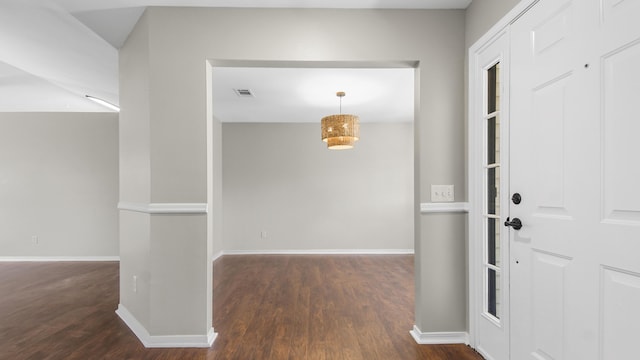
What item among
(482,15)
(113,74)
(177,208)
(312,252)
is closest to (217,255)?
(312,252)

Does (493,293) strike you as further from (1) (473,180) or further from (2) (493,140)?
(2) (493,140)

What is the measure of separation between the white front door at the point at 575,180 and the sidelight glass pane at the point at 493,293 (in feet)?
0.70

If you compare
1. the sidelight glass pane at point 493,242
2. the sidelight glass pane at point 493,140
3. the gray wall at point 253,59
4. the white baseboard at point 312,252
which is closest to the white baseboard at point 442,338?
the gray wall at point 253,59

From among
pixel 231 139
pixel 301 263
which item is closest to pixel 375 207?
pixel 301 263

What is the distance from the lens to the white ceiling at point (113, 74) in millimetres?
2400

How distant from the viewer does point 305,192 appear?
6.21m

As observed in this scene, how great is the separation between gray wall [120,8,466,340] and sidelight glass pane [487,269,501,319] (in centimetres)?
25

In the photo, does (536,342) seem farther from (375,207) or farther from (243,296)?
(375,207)

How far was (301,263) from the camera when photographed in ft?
17.4

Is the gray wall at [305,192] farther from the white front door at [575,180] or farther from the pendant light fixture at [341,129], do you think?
the white front door at [575,180]

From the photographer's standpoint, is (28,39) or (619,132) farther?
(28,39)

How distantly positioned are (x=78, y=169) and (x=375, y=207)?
531 cm

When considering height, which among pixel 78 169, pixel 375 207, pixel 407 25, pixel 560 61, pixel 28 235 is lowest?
pixel 28 235

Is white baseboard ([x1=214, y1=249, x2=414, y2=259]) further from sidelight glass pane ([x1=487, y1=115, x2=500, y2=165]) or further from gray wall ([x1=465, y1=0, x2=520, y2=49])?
gray wall ([x1=465, y1=0, x2=520, y2=49])
